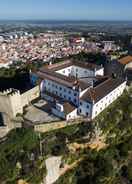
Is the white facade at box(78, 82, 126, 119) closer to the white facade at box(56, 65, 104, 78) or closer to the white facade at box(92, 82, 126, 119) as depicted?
the white facade at box(92, 82, 126, 119)

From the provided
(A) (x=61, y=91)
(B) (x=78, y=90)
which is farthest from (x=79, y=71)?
(B) (x=78, y=90)

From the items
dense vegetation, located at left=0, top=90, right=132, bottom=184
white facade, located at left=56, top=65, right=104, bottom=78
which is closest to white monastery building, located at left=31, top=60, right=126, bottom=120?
white facade, located at left=56, top=65, right=104, bottom=78

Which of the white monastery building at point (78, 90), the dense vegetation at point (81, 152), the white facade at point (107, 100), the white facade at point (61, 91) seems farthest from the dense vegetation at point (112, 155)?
the white facade at point (61, 91)

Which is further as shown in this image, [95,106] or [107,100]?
[107,100]

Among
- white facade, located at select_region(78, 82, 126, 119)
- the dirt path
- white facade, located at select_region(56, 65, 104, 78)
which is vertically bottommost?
the dirt path

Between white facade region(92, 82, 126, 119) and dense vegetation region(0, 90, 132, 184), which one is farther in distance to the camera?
white facade region(92, 82, 126, 119)

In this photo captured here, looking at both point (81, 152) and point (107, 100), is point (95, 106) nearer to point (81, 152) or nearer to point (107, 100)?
point (107, 100)

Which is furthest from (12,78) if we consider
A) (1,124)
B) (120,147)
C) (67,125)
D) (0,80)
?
(120,147)

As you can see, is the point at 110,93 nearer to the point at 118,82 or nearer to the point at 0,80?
the point at 118,82
